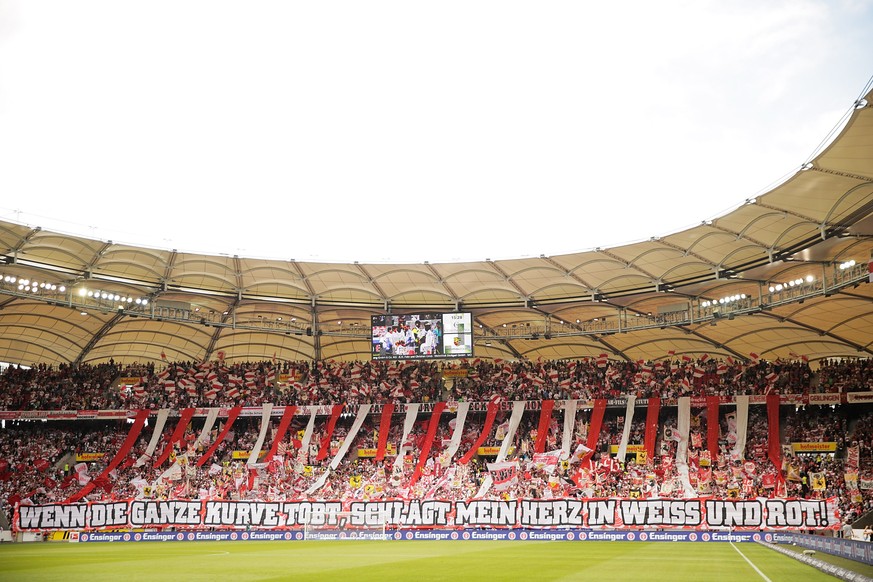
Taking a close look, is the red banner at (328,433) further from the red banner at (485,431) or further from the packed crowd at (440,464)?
the red banner at (485,431)

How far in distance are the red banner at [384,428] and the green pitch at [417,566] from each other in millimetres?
19353

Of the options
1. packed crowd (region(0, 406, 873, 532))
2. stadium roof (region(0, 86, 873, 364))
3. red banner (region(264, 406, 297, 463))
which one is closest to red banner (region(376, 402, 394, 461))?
packed crowd (region(0, 406, 873, 532))

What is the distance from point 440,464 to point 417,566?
81.6 feet

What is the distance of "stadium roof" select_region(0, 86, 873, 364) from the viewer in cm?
3466

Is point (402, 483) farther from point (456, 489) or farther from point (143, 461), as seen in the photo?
point (143, 461)

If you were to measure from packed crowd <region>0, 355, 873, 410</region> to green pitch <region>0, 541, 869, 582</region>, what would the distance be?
20654 millimetres

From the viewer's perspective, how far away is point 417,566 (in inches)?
775

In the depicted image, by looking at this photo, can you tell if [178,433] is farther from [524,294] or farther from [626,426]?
[626,426]

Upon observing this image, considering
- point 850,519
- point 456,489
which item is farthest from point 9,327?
point 850,519

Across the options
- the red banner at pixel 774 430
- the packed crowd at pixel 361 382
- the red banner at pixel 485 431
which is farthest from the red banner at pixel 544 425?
the red banner at pixel 774 430

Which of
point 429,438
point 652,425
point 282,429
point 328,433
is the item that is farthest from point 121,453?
point 652,425

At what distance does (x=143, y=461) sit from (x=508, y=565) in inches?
1318

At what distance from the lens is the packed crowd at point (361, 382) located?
46.4 meters

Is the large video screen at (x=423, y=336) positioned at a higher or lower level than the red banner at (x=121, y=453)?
higher
